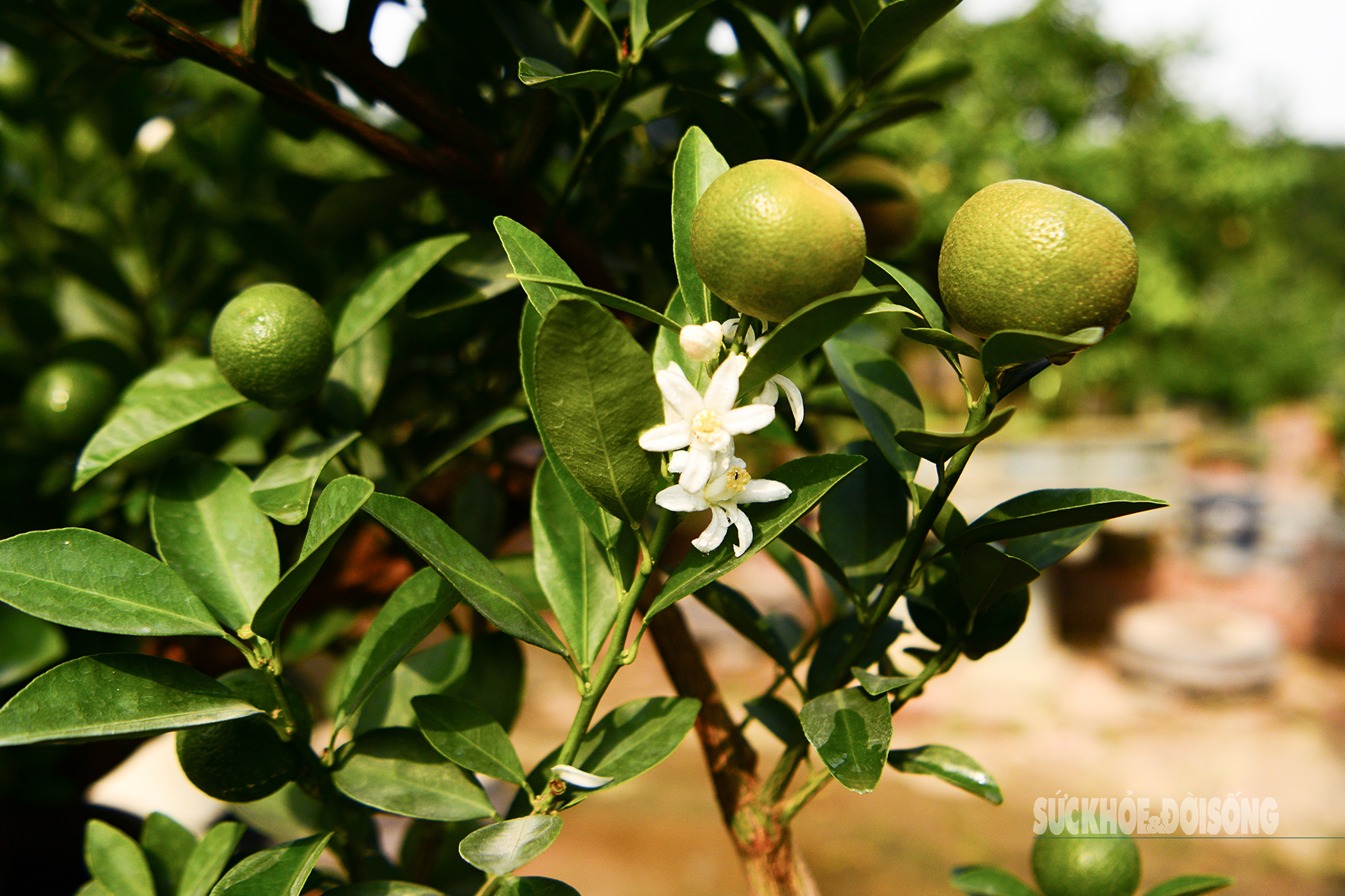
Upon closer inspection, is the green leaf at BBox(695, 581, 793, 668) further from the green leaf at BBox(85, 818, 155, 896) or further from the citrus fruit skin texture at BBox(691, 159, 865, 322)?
the green leaf at BBox(85, 818, 155, 896)

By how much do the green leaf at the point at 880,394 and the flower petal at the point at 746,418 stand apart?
10 cm

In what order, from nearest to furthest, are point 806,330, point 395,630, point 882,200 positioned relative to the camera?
1. point 806,330
2. point 395,630
3. point 882,200

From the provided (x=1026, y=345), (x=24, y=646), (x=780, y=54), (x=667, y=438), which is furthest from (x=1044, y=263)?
(x=24, y=646)

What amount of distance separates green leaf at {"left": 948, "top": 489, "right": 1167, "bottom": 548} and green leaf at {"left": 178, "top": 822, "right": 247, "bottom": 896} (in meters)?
0.36

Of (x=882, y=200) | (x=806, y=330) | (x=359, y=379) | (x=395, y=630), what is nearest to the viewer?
(x=806, y=330)

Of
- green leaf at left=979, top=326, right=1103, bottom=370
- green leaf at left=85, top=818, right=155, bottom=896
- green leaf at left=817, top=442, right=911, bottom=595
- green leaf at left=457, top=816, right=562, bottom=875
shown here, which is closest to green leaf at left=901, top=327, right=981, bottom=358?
green leaf at left=979, top=326, right=1103, bottom=370

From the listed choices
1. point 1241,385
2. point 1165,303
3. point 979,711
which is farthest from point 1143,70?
point 979,711

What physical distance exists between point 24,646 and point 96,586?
0.31 metres

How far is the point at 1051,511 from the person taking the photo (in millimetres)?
280

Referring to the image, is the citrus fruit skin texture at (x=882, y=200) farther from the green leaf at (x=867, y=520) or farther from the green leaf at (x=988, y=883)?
the green leaf at (x=988, y=883)

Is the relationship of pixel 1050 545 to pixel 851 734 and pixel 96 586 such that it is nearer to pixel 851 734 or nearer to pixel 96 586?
pixel 851 734

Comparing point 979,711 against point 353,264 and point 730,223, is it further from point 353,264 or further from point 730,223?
point 730,223

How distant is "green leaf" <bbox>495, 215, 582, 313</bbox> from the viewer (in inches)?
10.8

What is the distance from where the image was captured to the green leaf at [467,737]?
33 cm
